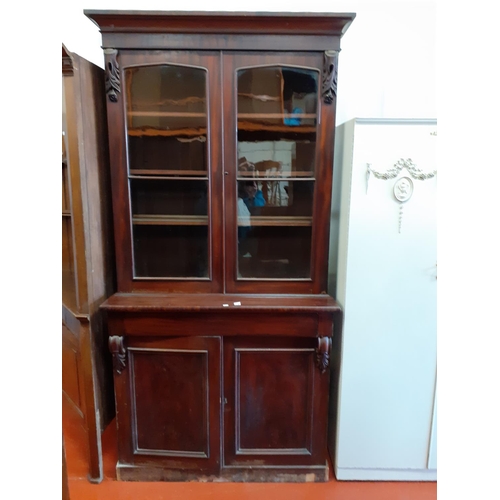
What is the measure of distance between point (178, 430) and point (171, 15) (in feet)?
6.00

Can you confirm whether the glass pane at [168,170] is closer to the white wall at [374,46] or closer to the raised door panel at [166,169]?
the raised door panel at [166,169]

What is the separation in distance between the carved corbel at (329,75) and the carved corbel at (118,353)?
1402mm

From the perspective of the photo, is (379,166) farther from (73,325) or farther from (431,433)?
(73,325)

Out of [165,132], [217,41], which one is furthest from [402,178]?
[165,132]

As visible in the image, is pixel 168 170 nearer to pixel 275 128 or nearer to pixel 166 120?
pixel 166 120

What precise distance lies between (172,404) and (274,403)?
0.48m

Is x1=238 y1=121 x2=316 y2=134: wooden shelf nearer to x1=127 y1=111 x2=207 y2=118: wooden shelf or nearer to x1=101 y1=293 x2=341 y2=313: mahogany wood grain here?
x1=127 y1=111 x2=207 y2=118: wooden shelf

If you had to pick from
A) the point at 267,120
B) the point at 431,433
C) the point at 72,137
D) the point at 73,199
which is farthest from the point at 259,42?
the point at 431,433

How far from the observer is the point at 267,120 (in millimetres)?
1565

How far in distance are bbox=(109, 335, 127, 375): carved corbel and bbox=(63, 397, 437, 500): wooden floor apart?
58cm

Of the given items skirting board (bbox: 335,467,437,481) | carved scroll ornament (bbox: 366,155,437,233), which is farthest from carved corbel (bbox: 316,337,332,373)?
carved scroll ornament (bbox: 366,155,437,233)

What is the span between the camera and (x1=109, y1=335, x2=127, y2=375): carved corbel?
155 centimetres

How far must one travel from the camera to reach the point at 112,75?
146 centimetres

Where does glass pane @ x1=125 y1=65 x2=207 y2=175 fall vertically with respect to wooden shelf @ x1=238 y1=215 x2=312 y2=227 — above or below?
above
